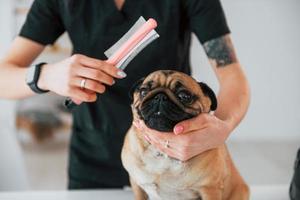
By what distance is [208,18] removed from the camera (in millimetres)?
697

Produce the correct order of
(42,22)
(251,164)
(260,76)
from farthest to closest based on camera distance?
(251,164)
(260,76)
(42,22)

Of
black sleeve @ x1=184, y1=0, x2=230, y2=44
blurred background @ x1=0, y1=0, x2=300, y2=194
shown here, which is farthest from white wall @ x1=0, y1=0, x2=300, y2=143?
black sleeve @ x1=184, y1=0, x2=230, y2=44

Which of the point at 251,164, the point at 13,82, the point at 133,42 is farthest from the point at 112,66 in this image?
the point at 251,164

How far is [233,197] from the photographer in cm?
62

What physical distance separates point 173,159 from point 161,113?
0.11 m

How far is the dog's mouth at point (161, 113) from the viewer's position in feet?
1.55

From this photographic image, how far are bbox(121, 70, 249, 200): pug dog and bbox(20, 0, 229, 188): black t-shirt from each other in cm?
14

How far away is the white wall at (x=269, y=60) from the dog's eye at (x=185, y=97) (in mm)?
354

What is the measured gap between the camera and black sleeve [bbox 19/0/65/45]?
0.76 meters

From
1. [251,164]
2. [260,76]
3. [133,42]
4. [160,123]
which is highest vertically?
[133,42]

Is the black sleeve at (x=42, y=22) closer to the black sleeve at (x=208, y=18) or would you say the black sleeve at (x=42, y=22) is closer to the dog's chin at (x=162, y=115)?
the black sleeve at (x=208, y=18)

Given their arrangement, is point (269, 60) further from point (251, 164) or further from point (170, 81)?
point (170, 81)

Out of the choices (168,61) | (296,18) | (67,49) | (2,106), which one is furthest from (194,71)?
(2,106)

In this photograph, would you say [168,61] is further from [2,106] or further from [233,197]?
[2,106]
